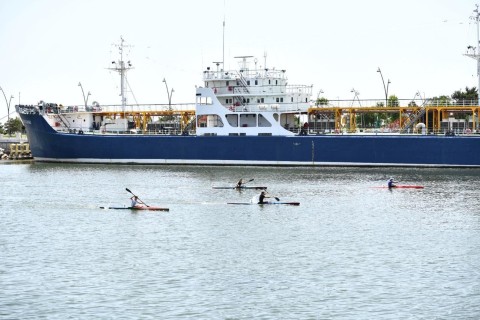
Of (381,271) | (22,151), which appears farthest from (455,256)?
(22,151)

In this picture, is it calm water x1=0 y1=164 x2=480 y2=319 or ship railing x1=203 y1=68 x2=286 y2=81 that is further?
ship railing x1=203 y1=68 x2=286 y2=81

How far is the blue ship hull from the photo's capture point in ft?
237

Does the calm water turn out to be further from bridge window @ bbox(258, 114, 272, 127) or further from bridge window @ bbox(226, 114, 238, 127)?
bridge window @ bbox(226, 114, 238, 127)

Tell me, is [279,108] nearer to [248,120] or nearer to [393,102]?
[248,120]

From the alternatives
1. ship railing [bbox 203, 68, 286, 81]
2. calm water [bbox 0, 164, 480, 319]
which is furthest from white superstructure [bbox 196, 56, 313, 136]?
calm water [bbox 0, 164, 480, 319]

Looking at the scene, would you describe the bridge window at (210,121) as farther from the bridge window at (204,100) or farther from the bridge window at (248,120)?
the bridge window at (248,120)

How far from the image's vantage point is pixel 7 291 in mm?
28000

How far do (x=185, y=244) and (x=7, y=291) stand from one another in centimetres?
970

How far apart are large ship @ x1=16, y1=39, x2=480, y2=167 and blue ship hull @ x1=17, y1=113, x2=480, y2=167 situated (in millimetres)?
83

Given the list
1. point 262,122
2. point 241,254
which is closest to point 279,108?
point 262,122

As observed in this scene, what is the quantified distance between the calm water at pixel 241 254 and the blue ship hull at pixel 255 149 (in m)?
13.9

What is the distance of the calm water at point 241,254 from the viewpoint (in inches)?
1046

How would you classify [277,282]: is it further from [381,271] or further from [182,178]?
[182,178]

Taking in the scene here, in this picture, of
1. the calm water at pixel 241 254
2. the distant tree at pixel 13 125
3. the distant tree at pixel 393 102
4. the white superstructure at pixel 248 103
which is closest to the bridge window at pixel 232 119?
the white superstructure at pixel 248 103
